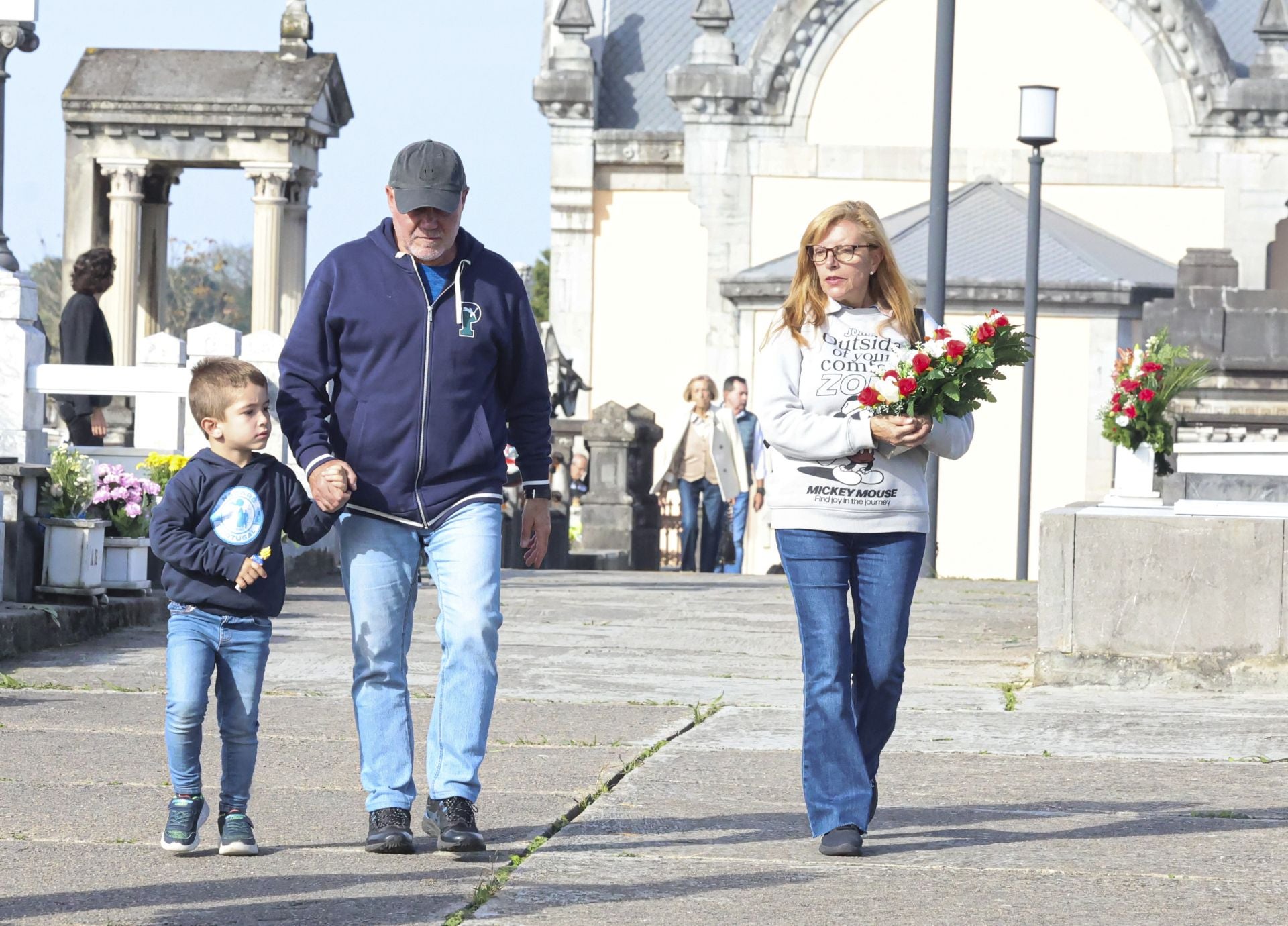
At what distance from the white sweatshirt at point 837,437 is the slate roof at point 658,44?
96.5 feet

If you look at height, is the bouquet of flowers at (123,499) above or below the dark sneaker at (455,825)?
above

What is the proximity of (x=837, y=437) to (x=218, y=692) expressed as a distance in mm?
1764

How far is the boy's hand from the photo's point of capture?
5.44m

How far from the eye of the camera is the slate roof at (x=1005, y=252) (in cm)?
2864

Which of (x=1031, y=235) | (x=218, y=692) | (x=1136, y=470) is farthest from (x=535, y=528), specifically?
(x=1031, y=235)

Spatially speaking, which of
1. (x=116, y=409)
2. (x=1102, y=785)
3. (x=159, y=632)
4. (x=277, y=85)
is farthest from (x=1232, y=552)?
(x=277, y=85)

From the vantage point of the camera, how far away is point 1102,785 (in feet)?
21.9

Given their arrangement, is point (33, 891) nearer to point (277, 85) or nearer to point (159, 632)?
point (159, 632)

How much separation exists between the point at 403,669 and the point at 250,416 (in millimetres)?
780

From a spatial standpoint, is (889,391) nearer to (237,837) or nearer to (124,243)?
(237,837)

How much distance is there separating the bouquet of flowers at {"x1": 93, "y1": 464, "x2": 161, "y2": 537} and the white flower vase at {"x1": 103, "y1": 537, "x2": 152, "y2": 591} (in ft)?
0.49

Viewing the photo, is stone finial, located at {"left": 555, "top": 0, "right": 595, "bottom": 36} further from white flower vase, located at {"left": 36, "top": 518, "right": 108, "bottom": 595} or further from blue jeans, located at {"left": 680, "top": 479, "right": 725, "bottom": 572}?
white flower vase, located at {"left": 36, "top": 518, "right": 108, "bottom": 595}

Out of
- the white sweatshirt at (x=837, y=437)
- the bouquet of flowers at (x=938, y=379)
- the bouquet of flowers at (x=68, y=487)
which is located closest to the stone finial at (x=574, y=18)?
the bouquet of flowers at (x=68, y=487)

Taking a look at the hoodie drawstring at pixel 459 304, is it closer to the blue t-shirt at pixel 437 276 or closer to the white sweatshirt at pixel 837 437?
the blue t-shirt at pixel 437 276
